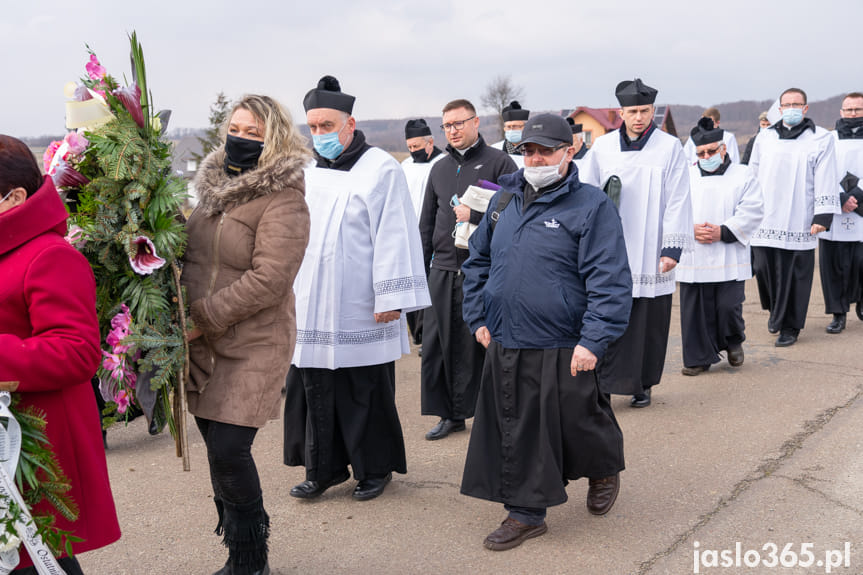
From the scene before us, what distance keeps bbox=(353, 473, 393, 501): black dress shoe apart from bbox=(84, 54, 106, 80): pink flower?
265cm

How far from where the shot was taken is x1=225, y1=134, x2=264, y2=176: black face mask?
3.64 m

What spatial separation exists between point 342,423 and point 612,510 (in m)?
1.49

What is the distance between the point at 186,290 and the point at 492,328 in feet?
5.13

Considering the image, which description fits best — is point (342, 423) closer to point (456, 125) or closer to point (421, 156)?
point (456, 125)

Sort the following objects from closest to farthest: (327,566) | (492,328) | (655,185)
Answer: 1. (327,566)
2. (492,328)
3. (655,185)

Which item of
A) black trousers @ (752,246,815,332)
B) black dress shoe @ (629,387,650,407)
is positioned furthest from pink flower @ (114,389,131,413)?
black trousers @ (752,246,815,332)

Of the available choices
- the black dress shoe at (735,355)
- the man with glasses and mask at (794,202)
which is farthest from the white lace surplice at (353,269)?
the man with glasses and mask at (794,202)

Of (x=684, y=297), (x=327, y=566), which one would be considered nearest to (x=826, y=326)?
(x=684, y=297)

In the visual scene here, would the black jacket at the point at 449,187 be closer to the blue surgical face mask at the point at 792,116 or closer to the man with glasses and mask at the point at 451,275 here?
the man with glasses and mask at the point at 451,275

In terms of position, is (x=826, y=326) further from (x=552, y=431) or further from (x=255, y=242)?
(x=255, y=242)

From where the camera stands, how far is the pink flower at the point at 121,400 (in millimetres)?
3215

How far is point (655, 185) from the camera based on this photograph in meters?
6.52

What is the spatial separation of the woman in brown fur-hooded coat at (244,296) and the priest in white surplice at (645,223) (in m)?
3.41

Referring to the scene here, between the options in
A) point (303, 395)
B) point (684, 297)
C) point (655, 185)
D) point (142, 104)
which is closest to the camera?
point (142, 104)
